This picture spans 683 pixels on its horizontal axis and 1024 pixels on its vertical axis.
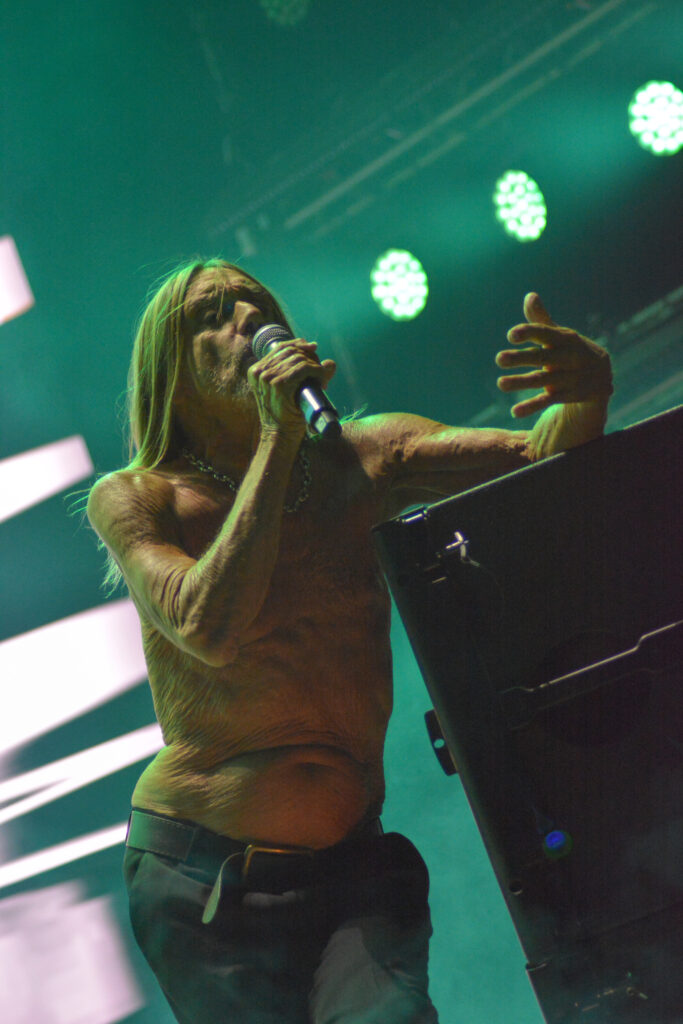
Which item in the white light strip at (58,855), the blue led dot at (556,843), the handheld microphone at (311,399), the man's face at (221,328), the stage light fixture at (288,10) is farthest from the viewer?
the stage light fixture at (288,10)

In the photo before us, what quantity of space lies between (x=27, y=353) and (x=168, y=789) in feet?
7.56

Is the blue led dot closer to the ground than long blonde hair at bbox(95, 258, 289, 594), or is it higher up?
closer to the ground

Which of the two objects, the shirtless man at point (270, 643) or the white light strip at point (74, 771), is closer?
the shirtless man at point (270, 643)

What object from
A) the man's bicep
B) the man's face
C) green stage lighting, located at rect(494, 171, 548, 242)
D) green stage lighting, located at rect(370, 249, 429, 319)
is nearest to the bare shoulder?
the man's bicep

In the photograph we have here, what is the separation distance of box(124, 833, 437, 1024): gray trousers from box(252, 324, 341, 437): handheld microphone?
0.56 metres

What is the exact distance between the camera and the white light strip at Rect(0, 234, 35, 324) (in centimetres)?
314

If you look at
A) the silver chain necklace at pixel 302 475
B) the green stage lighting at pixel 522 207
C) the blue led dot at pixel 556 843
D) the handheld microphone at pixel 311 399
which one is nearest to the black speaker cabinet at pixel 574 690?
the blue led dot at pixel 556 843

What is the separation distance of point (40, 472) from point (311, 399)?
2.25 metres

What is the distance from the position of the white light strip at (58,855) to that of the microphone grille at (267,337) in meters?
2.28

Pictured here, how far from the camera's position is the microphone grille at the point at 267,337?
48.5 inches

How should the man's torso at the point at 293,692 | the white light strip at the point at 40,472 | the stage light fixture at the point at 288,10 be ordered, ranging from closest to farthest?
the man's torso at the point at 293,692 → the white light strip at the point at 40,472 → the stage light fixture at the point at 288,10

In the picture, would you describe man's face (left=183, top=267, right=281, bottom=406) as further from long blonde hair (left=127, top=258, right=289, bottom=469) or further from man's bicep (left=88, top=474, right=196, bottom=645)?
man's bicep (left=88, top=474, right=196, bottom=645)

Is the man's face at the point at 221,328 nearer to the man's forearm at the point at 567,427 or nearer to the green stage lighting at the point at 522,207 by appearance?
the man's forearm at the point at 567,427

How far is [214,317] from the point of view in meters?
1.40
